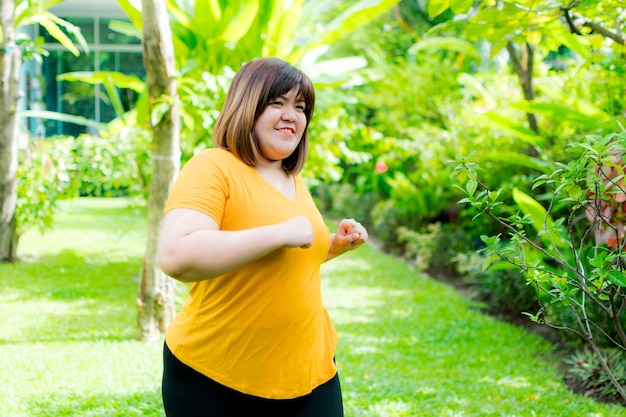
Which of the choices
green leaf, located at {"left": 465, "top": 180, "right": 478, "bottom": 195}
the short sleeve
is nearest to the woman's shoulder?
the short sleeve

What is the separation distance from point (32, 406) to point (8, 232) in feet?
13.9

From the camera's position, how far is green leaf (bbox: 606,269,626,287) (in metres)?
2.11

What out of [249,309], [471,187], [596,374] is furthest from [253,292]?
[596,374]

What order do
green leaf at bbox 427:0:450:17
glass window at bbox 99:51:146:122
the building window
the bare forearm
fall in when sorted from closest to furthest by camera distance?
the bare forearm
green leaf at bbox 427:0:450:17
the building window
glass window at bbox 99:51:146:122

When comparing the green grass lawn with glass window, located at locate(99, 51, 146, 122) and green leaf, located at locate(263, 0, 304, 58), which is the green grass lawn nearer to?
green leaf, located at locate(263, 0, 304, 58)

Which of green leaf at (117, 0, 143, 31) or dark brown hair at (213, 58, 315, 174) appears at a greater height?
green leaf at (117, 0, 143, 31)

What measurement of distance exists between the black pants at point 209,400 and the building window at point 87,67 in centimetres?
1746

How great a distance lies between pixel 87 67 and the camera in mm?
19312

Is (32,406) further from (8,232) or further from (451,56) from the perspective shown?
(451,56)

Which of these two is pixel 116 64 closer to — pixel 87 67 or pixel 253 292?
pixel 87 67

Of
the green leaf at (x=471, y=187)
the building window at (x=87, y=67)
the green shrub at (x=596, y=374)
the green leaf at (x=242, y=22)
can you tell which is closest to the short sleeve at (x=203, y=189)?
the green leaf at (x=471, y=187)

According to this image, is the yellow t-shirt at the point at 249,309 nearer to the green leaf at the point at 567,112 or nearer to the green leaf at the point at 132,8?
the green leaf at the point at 567,112

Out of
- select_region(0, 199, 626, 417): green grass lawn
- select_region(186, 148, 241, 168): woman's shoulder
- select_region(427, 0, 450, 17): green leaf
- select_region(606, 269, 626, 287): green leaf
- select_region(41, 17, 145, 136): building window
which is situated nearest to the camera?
select_region(186, 148, 241, 168): woman's shoulder

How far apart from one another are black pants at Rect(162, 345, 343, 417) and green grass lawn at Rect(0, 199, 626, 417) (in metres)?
1.84
